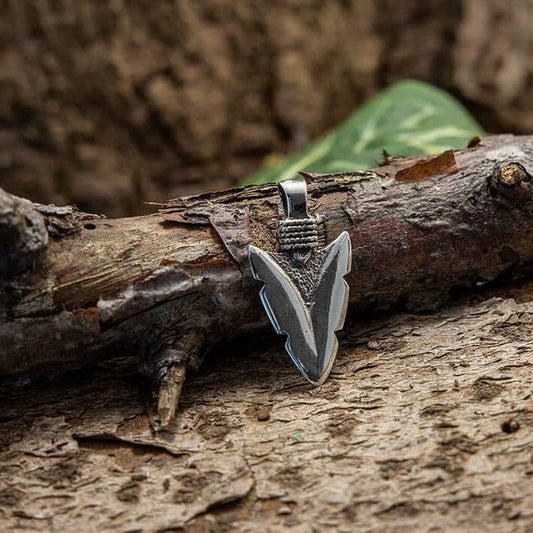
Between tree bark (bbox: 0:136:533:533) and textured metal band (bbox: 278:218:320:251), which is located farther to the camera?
textured metal band (bbox: 278:218:320:251)

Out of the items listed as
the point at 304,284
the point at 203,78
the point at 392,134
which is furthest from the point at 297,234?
the point at 203,78

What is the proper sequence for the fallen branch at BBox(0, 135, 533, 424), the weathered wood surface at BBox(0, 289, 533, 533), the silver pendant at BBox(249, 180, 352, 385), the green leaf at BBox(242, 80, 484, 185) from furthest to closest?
the green leaf at BBox(242, 80, 484, 185) → the silver pendant at BBox(249, 180, 352, 385) → the fallen branch at BBox(0, 135, 533, 424) → the weathered wood surface at BBox(0, 289, 533, 533)

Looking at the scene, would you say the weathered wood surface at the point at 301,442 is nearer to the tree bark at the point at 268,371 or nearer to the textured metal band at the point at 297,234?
the tree bark at the point at 268,371

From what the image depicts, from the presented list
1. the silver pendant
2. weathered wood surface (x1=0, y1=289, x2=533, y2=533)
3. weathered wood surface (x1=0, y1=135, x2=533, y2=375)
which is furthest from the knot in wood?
the silver pendant

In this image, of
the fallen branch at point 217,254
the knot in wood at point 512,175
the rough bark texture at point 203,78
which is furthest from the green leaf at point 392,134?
the rough bark texture at point 203,78

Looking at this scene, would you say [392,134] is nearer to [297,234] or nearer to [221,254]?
[297,234]

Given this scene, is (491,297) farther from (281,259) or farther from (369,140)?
(369,140)

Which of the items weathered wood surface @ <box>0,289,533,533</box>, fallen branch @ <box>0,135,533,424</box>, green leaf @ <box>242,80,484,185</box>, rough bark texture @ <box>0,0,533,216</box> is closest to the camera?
weathered wood surface @ <box>0,289,533,533</box>

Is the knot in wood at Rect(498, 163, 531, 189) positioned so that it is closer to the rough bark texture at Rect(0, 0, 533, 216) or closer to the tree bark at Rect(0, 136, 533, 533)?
the tree bark at Rect(0, 136, 533, 533)
